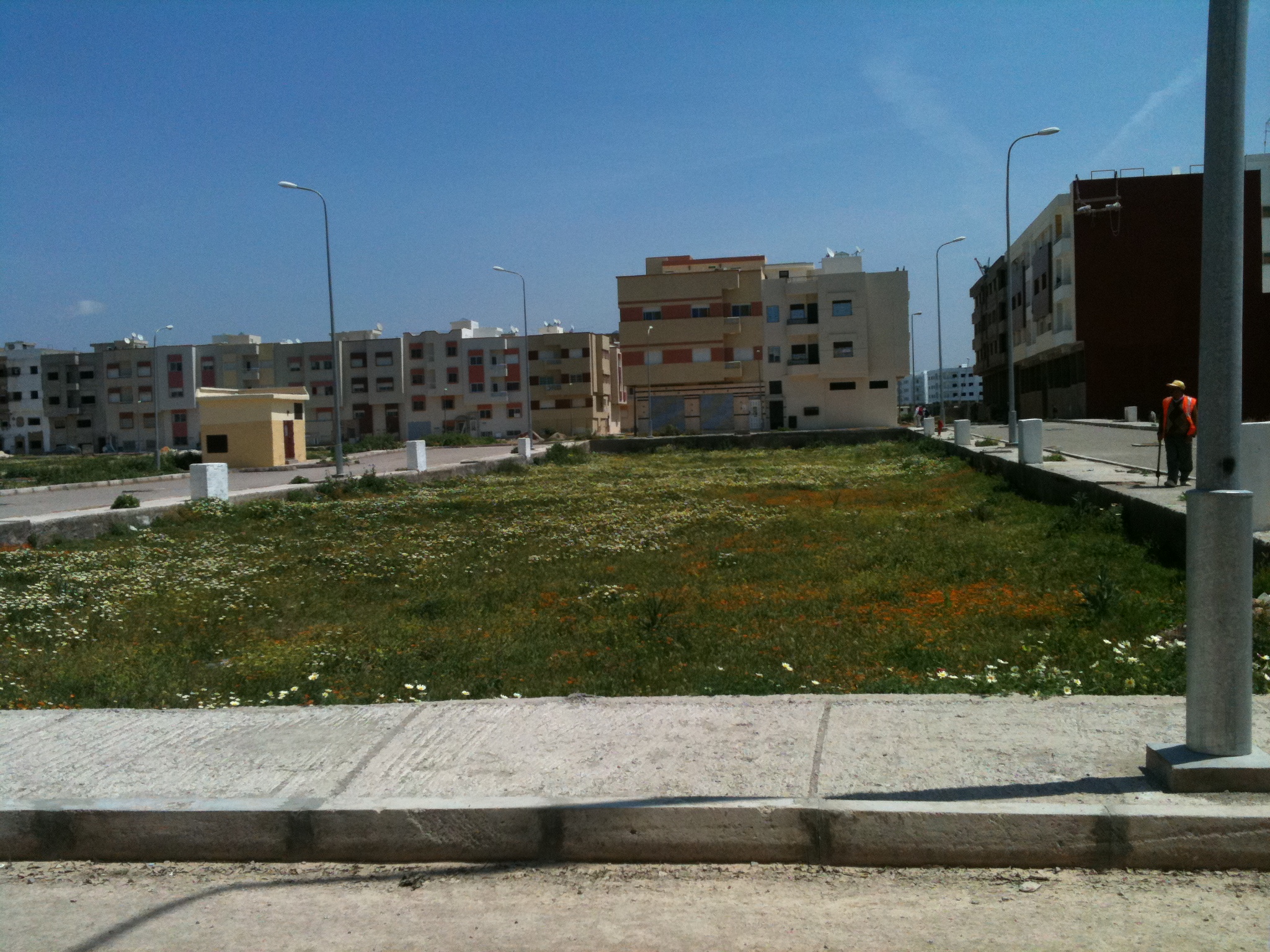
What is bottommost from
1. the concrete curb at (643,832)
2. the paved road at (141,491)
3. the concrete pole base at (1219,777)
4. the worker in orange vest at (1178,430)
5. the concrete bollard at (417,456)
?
the paved road at (141,491)

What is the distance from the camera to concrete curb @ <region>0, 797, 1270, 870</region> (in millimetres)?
4219

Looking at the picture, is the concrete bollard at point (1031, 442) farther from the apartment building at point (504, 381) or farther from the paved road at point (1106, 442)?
the apartment building at point (504, 381)

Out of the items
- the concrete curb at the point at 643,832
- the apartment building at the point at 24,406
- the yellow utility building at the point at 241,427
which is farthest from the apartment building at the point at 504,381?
the concrete curb at the point at 643,832

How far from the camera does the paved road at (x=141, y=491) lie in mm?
25219

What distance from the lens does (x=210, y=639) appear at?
31.2 ft

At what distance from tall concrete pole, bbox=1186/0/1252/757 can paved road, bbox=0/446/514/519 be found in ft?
65.4

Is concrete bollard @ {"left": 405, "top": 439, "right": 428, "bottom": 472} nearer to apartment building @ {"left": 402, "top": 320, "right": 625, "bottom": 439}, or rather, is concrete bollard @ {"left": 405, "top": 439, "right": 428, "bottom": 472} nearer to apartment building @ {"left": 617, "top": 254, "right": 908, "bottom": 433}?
apartment building @ {"left": 617, "top": 254, "right": 908, "bottom": 433}

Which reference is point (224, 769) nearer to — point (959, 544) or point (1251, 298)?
point (959, 544)

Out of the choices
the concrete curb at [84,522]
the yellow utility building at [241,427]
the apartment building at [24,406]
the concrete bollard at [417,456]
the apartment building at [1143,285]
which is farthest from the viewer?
the apartment building at [24,406]

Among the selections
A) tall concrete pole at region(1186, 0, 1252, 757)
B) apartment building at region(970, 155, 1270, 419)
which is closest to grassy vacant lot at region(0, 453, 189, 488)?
tall concrete pole at region(1186, 0, 1252, 757)

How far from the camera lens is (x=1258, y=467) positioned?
10.8m

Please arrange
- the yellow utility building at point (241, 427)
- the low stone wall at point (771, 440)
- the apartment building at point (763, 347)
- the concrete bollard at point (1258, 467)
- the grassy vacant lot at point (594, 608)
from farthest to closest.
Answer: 1. the apartment building at point (763, 347)
2. the low stone wall at point (771, 440)
3. the yellow utility building at point (241, 427)
4. the concrete bollard at point (1258, 467)
5. the grassy vacant lot at point (594, 608)

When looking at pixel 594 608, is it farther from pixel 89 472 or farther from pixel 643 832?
pixel 89 472

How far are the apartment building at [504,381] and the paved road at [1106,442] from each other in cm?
6160
